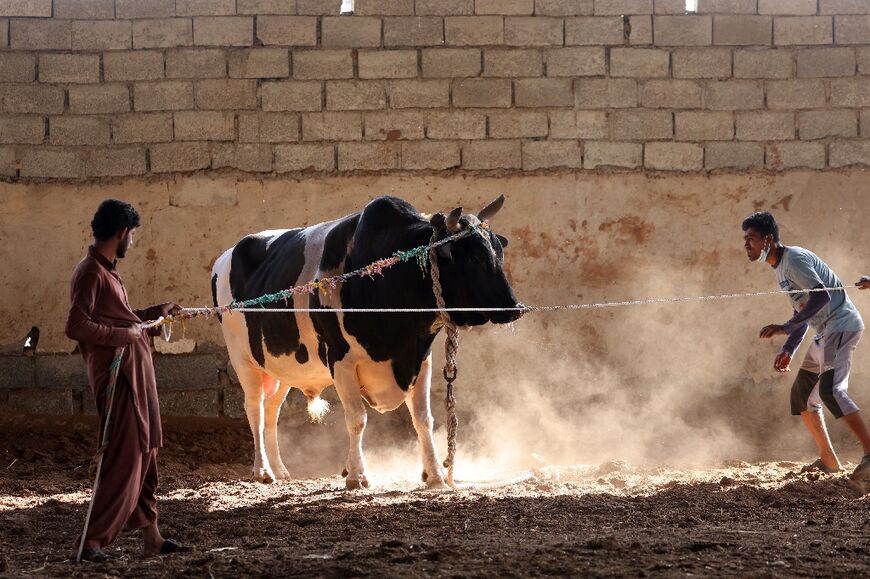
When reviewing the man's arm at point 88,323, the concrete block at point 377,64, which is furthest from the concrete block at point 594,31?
the man's arm at point 88,323

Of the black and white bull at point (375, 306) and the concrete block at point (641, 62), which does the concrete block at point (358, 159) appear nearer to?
the black and white bull at point (375, 306)

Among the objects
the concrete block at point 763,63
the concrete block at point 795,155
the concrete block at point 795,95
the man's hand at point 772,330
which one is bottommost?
the man's hand at point 772,330

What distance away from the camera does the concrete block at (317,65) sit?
9266 mm

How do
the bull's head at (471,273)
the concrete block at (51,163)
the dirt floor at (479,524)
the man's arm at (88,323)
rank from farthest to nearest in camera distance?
the concrete block at (51,163) → the bull's head at (471,273) → the man's arm at (88,323) → the dirt floor at (479,524)

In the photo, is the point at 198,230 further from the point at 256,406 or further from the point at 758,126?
the point at 758,126

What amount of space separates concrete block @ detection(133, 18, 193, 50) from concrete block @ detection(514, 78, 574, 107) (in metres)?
2.57

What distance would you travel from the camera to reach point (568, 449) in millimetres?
9258

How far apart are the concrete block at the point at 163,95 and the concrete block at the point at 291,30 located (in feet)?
2.33

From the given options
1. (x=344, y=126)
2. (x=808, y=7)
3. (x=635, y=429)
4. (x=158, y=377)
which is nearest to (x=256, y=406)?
A: (x=158, y=377)

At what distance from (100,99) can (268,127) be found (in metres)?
1.33

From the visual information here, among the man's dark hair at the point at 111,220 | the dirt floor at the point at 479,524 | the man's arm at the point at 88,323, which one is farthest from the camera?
the man's dark hair at the point at 111,220

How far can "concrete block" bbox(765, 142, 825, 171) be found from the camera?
9391 mm

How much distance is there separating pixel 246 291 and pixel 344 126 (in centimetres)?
195

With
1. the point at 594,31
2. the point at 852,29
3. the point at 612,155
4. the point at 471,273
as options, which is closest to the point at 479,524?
the point at 471,273
